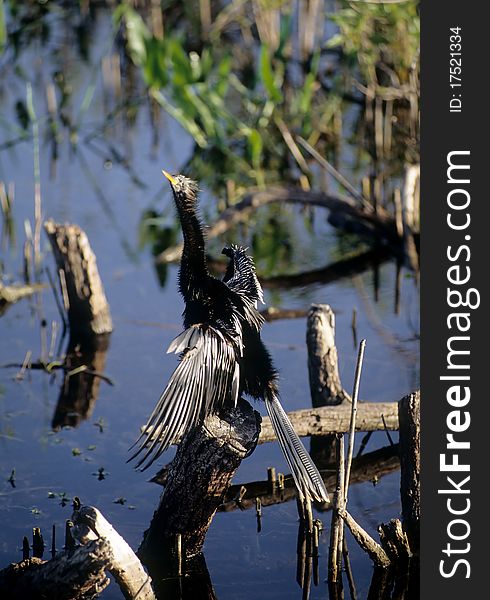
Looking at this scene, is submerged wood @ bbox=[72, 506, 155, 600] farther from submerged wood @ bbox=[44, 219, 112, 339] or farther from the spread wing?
submerged wood @ bbox=[44, 219, 112, 339]

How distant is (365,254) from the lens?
33.0 feet

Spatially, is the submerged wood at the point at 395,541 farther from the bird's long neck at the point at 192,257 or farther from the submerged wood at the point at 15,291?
the submerged wood at the point at 15,291

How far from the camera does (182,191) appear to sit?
5352 millimetres

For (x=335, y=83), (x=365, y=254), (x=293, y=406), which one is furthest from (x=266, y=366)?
(x=335, y=83)

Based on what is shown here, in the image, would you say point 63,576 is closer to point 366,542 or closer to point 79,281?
point 366,542

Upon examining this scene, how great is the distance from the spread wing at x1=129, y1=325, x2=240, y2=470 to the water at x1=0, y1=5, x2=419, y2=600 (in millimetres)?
864

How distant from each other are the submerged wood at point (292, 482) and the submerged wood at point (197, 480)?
0.71m

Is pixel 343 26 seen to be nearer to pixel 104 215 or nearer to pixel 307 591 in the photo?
pixel 104 215

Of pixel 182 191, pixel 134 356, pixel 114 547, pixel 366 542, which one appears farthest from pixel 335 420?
pixel 134 356

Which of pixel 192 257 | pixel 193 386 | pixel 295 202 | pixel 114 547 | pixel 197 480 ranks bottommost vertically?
pixel 114 547

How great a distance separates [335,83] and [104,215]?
2706 millimetres

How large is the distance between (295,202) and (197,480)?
4.95 m

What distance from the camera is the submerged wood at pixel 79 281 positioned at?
7.80 m

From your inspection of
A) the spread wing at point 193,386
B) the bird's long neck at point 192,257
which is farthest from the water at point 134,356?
the bird's long neck at point 192,257
